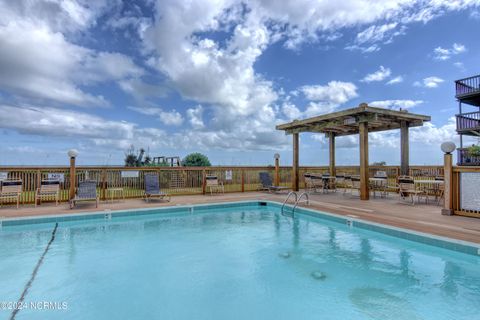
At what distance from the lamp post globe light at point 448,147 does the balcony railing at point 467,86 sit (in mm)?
12997

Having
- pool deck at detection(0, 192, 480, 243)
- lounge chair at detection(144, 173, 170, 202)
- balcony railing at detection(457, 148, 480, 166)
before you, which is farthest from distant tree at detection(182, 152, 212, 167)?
balcony railing at detection(457, 148, 480, 166)

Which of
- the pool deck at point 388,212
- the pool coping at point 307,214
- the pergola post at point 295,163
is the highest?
the pergola post at point 295,163

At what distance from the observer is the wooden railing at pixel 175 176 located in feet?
26.1

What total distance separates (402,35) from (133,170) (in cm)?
1178

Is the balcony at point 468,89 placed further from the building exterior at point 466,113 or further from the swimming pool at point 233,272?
the swimming pool at point 233,272

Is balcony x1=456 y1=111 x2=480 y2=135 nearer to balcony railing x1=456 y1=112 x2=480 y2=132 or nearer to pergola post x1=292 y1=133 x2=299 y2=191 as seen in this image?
balcony railing x1=456 y1=112 x2=480 y2=132

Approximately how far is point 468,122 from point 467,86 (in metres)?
2.22

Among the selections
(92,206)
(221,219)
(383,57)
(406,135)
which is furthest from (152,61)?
(406,135)

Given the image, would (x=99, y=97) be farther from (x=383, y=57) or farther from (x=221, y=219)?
(x=383, y=57)

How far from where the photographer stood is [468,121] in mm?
16062

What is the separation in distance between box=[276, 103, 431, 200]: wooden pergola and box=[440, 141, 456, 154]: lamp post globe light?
2.29 metres

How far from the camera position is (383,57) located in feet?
38.1

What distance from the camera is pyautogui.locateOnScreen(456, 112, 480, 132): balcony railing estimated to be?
15.9 meters

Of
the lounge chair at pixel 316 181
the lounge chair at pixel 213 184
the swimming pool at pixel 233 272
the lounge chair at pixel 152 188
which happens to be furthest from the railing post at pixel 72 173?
the lounge chair at pixel 316 181
